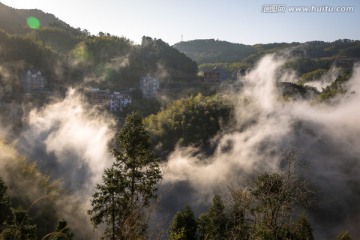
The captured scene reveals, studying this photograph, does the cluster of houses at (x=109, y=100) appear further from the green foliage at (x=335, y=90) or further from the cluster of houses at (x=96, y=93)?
the green foliage at (x=335, y=90)

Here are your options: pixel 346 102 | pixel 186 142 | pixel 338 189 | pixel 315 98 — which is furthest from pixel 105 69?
pixel 338 189

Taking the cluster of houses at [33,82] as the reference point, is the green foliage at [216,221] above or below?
below

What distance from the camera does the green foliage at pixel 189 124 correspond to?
75.2 meters

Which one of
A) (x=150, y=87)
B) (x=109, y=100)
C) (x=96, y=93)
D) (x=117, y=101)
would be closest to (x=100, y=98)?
(x=96, y=93)

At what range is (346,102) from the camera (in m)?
85.7

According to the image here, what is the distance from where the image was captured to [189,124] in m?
76.2

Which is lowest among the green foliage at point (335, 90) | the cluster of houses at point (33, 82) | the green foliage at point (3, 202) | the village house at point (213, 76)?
the green foliage at point (335, 90)

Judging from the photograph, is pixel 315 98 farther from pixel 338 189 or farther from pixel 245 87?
pixel 338 189

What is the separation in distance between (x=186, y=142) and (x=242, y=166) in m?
14.0

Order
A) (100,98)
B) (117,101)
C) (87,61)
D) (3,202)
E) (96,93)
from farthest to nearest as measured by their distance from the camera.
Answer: (87,61) → (96,93) → (100,98) → (117,101) → (3,202)

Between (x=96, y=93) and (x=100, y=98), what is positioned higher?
(x=96, y=93)

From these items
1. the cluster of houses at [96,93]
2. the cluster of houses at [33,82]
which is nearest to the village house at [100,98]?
the cluster of houses at [96,93]

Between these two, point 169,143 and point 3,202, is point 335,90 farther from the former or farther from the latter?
point 3,202

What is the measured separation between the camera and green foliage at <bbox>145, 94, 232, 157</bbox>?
247ft
